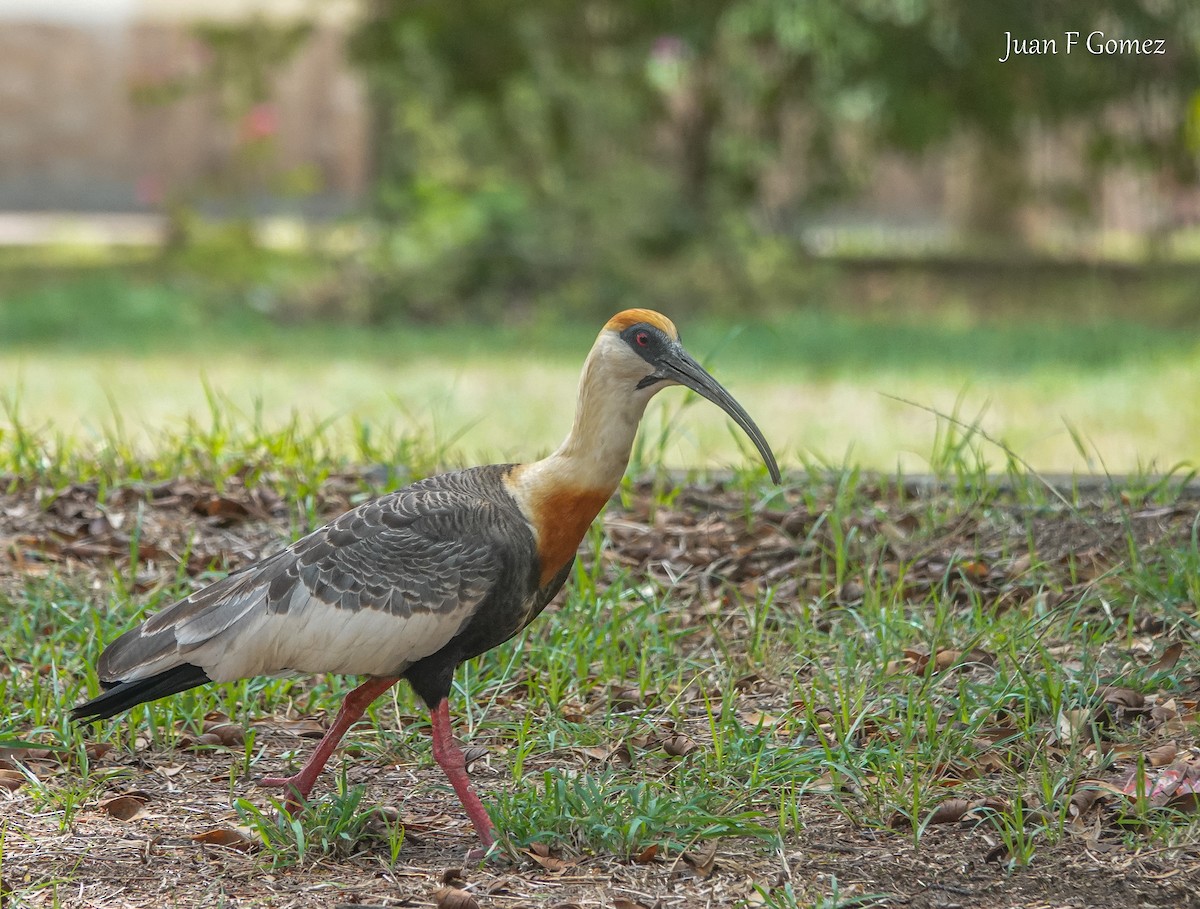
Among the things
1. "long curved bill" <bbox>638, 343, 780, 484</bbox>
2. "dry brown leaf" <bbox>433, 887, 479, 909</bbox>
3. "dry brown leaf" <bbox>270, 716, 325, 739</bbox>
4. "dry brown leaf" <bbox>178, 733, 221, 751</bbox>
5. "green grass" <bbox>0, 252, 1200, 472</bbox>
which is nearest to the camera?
"dry brown leaf" <bbox>433, 887, 479, 909</bbox>

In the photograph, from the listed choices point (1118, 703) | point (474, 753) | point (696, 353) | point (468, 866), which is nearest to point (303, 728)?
point (474, 753)

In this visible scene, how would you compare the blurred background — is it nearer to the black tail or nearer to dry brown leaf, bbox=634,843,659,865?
the black tail

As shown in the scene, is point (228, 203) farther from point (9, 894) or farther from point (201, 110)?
point (9, 894)

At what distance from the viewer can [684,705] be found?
12.8 feet

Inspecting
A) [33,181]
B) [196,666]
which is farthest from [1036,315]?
[33,181]

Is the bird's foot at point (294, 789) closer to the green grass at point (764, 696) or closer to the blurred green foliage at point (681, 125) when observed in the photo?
the green grass at point (764, 696)

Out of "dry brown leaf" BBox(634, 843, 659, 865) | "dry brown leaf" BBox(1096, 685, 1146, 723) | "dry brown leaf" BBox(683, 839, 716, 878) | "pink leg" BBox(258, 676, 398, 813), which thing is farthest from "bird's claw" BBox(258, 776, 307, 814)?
"dry brown leaf" BBox(1096, 685, 1146, 723)

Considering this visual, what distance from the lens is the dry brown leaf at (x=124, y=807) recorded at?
3385 millimetres

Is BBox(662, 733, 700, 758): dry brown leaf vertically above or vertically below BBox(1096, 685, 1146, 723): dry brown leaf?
below

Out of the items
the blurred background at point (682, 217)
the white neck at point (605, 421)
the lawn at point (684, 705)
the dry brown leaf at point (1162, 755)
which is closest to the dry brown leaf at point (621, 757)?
the lawn at point (684, 705)

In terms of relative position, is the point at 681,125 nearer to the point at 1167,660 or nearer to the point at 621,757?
the point at 1167,660

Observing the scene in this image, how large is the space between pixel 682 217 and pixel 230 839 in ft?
27.9

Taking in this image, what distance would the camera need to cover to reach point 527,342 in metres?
9.59

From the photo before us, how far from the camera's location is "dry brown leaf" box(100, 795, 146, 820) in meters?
3.38
